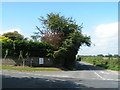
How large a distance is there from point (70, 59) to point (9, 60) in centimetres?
1307

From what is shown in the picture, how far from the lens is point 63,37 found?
3331cm

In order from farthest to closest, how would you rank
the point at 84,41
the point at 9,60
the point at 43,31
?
the point at 43,31, the point at 84,41, the point at 9,60

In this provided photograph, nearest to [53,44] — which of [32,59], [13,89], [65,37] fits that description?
[65,37]

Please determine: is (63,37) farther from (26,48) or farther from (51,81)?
(51,81)

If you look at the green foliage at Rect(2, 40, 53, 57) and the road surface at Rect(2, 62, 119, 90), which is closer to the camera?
the road surface at Rect(2, 62, 119, 90)

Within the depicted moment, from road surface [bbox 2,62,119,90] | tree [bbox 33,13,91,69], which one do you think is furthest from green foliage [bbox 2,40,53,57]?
road surface [bbox 2,62,119,90]

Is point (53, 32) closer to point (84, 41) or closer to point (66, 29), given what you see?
point (66, 29)

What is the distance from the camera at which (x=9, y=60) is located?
29.3 metres

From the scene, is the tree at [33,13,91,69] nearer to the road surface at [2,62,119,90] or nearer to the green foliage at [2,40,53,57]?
the green foliage at [2,40,53,57]

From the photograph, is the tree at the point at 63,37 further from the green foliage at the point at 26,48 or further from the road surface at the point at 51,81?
the road surface at the point at 51,81

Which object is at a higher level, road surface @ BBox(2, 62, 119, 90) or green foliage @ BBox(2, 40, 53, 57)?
green foliage @ BBox(2, 40, 53, 57)

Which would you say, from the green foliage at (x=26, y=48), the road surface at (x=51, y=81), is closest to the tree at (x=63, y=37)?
the green foliage at (x=26, y=48)

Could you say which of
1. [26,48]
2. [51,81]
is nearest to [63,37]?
[26,48]

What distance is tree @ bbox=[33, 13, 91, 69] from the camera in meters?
30.9
